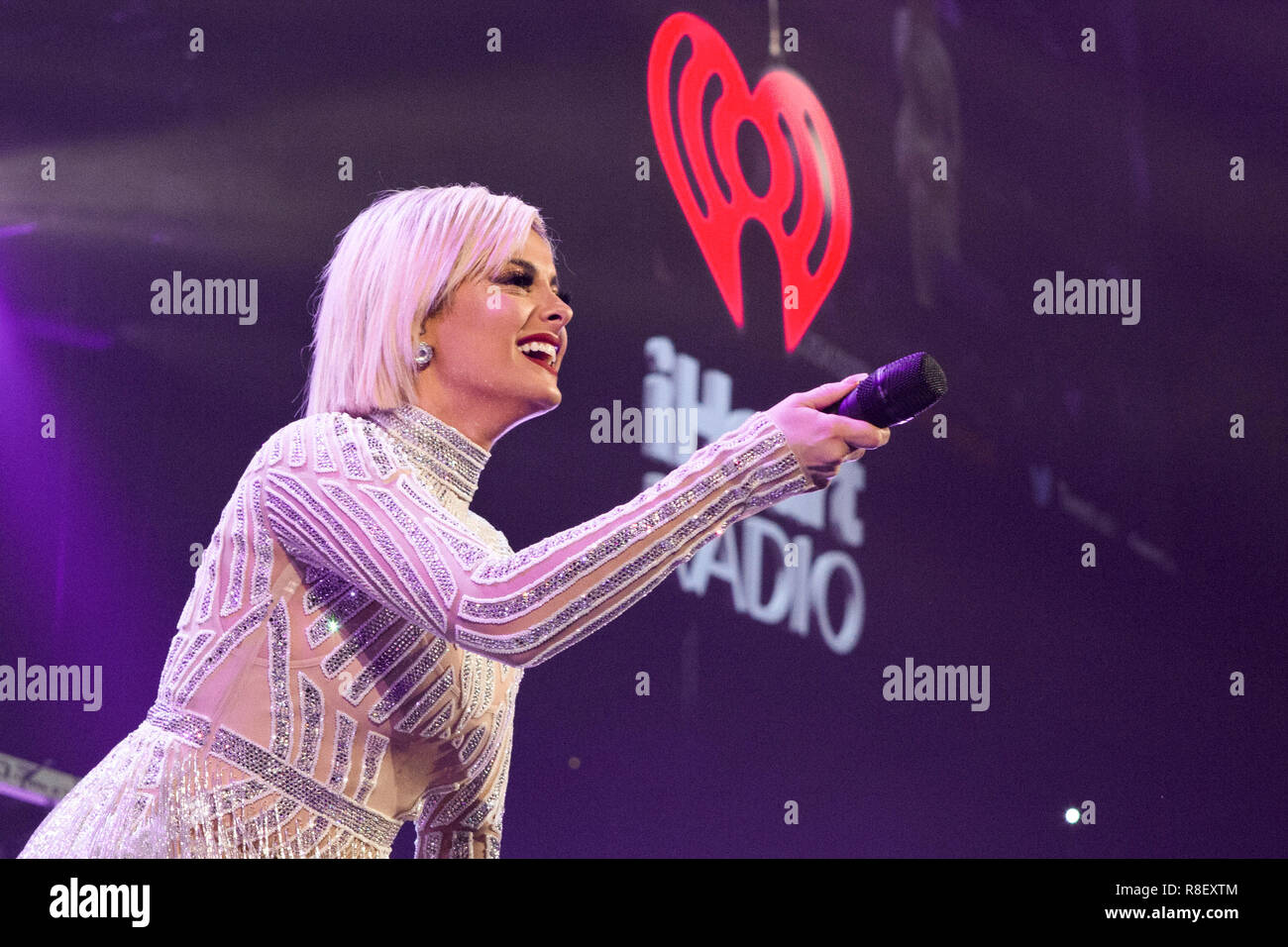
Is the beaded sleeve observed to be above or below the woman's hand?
below

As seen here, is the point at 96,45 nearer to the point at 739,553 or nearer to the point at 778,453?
the point at 739,553

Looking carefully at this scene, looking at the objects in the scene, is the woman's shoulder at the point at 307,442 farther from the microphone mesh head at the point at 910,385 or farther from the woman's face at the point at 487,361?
the microphone mesh head at the point at 910,385

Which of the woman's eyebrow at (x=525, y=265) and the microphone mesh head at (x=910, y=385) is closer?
the microphone mesh head at (x=910, y=385)

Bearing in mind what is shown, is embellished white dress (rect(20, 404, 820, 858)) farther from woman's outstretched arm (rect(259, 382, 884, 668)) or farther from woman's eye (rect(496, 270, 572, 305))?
woman's eye (rect(496, 270, 572, 305))

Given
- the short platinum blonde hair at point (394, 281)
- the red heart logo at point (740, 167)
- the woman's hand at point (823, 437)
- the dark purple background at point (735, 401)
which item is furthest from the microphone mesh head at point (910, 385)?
the red heart logo at point (740, 167)

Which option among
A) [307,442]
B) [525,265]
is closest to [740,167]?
[525,265]

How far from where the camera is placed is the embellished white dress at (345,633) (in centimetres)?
119

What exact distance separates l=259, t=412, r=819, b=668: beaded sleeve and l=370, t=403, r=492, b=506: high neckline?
16 centimetres

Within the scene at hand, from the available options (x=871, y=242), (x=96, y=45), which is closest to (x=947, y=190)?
(x=871, y=242)

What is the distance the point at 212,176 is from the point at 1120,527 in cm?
277

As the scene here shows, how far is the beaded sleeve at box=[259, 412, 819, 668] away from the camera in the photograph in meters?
1.18

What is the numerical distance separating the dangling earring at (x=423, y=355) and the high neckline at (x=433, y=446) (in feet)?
0.16

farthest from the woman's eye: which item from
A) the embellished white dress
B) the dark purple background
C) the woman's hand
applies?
the dark purple background

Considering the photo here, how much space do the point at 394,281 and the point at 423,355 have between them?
10 centimetres
